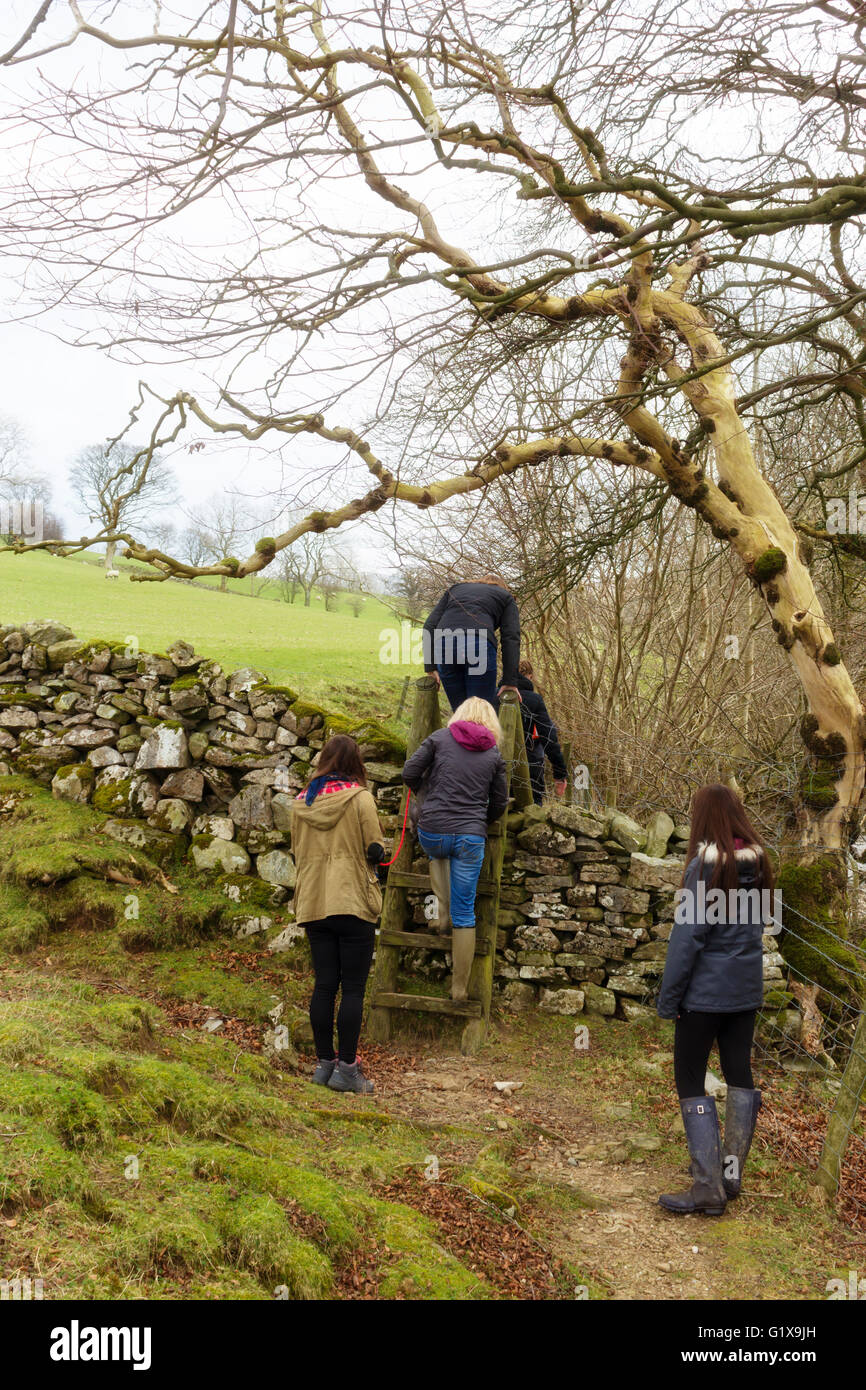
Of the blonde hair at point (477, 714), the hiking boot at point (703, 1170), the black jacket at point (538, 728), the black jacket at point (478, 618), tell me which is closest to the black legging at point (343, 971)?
the blonde hair at point (477, 714)

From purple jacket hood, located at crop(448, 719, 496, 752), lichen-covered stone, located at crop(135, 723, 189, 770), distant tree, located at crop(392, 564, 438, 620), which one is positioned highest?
distant tree, located at crop(392, 564, 438, 620)

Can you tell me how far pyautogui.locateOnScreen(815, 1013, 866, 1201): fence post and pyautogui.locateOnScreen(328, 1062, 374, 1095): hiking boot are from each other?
234cm

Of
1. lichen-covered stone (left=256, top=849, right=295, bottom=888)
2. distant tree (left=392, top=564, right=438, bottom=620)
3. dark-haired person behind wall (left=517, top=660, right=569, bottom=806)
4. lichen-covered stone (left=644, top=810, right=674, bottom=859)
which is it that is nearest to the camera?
lichen-covered stone (left=644, top=810, right=674, bottom=859)

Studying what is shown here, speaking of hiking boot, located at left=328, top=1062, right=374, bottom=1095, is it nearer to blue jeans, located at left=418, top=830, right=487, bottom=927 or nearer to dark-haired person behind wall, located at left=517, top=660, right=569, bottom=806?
blue jeans, located at left=418, top=830, right=487, bottom=927

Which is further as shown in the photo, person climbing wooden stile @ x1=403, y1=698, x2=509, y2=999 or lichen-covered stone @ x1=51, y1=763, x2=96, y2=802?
lichen-covered stone @ x1=51, y1=763, x2=96, y2=802

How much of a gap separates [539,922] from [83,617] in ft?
32.8

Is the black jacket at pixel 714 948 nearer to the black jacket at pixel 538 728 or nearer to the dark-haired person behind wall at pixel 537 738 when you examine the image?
the dark-haired person behind wall at pixel 537 738

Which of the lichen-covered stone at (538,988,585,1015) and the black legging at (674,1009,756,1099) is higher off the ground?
the black legging at (674,1009,756,1099)

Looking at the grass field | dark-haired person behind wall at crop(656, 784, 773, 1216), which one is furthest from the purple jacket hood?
the grass field

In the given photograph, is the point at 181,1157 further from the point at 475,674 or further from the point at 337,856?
the point at 475,674

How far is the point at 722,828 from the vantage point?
4.39 m

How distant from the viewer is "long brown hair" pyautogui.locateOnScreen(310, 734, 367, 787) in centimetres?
535

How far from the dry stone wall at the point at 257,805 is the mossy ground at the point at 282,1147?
15.3 inches

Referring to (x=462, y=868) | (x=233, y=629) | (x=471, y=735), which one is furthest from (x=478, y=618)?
(x=233, y=629)
